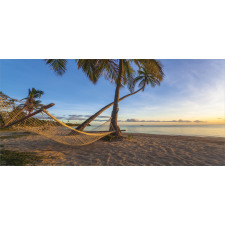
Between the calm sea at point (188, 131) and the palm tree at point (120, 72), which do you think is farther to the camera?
the calm sea at point (188, 131)

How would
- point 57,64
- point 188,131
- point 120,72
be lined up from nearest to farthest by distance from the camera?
point 57,64, point 120,72, point 188,131

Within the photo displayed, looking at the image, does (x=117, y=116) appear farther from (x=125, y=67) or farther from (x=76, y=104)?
(x=76, y=104)

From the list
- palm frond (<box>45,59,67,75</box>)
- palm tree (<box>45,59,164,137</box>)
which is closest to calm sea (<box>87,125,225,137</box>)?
palm tree (<box>45,59,164,137</box>)

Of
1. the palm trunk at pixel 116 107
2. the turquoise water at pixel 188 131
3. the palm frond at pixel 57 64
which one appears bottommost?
the turquoise water at pixel 188 131

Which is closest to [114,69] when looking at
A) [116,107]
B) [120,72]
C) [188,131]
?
[120,72]

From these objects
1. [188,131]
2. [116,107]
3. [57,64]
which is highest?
[57,64]

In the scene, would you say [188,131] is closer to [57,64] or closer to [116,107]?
[116,107]

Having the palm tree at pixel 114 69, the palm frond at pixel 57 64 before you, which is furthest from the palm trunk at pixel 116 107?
the palm frond at pixel 57 64

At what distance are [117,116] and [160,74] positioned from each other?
2374 millimetres

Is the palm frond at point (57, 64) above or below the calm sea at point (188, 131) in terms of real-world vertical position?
above

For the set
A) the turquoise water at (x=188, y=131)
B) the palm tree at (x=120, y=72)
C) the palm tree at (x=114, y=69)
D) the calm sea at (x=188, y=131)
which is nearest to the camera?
the palm tree at (x=114, y=69)

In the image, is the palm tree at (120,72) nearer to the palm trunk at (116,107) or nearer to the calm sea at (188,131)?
the palm trunk at (116,107)
